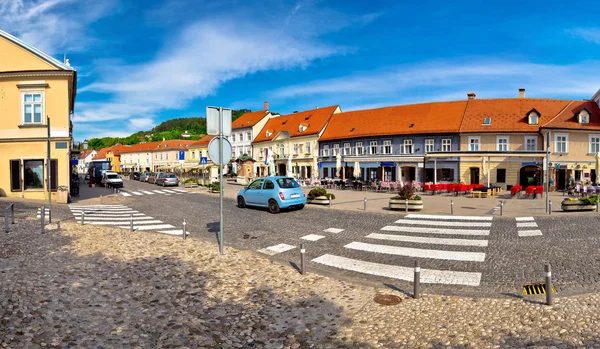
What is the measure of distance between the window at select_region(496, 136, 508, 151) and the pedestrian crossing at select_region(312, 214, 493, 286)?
985 inches

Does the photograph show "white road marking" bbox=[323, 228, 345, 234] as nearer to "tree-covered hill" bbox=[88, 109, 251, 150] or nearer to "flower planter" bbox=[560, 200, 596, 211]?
"flower planter" bbox=[560, 200, 596, 211]

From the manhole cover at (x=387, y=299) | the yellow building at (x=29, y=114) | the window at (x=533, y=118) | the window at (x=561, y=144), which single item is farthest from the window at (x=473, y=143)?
the yellow building at (x=29, y=114)

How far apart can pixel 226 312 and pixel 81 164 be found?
14314 centimetres

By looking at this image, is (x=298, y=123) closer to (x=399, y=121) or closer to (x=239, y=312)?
(x=399, y=121)

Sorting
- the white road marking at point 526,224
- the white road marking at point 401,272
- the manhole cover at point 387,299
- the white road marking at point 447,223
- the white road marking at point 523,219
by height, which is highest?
the white road marking at point 523,219

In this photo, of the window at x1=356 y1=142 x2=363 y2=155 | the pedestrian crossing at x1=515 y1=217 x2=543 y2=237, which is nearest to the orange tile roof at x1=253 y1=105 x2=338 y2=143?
the window at x1=356 y1=142 x2=363 y2=155

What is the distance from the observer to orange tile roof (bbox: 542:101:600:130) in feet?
107

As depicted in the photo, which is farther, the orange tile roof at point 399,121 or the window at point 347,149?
the window at point 347,149

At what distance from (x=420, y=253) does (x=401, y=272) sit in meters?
1.75

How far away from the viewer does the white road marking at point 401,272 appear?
22.4 feet

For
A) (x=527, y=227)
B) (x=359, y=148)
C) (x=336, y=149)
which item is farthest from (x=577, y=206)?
(x=336, y=149)

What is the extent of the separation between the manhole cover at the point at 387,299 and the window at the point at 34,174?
21935 millimetres

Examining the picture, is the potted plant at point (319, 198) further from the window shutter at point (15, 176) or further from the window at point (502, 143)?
the window at point (502, 143)

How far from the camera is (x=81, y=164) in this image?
126 m
